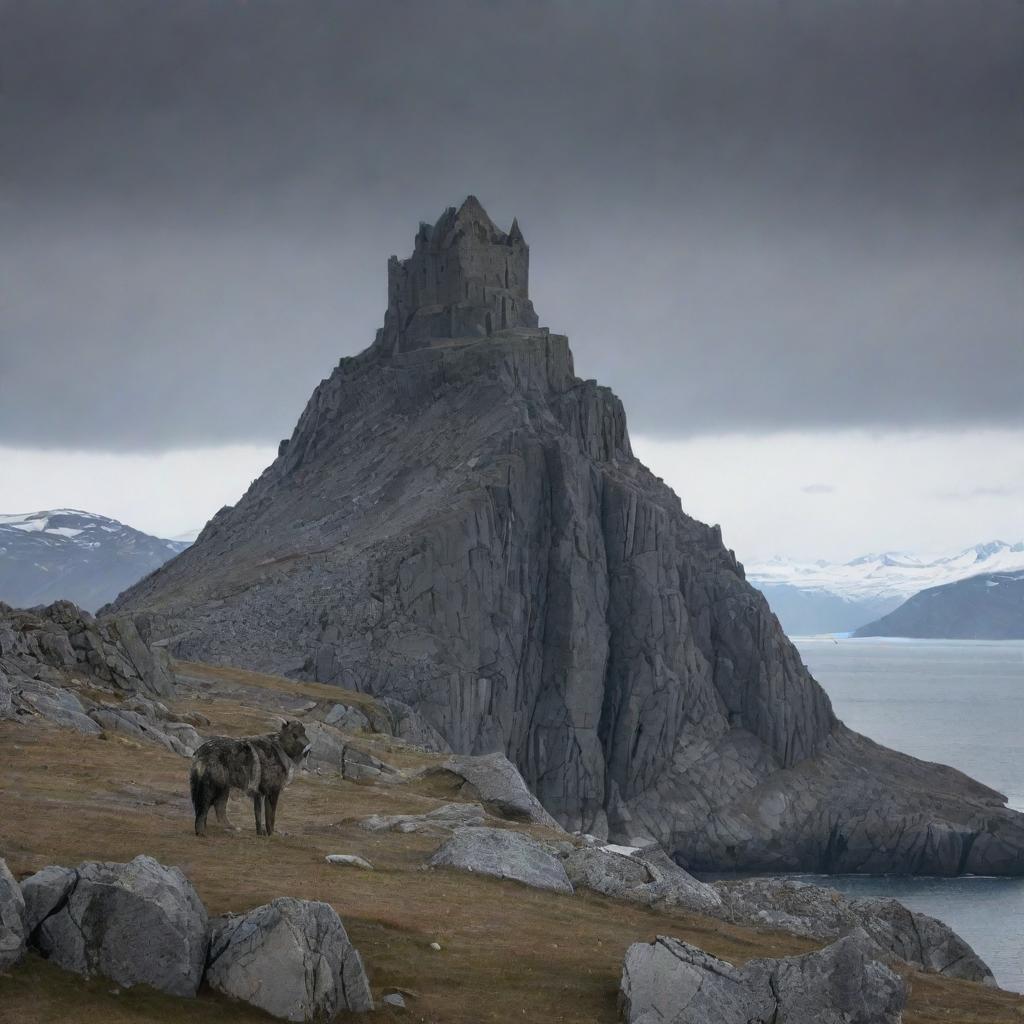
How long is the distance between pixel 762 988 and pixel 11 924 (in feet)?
45.2

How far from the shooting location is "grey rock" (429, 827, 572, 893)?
33.8m

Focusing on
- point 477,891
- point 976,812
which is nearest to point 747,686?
point 976,812

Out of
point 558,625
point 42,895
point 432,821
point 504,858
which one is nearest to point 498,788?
point 432,821

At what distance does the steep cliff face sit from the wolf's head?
106976 mm

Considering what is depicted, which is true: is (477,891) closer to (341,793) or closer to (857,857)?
(341,793)

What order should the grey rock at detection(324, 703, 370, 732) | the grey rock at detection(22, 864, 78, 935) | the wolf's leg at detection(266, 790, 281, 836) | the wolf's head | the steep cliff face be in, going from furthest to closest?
the steep cliff face → the grey rock at detection(324, 703, 370, 732) → the wolf's head → the wolf's leg at detection(266, 790, 281, 836) → the grey rock at detection(22, 864, 78, 935)

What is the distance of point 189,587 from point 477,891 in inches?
5537

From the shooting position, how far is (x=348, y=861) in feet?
107

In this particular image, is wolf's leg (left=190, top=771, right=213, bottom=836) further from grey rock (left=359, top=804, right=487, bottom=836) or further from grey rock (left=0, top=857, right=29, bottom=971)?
grey rock (left=0, top=857, right=29, bottom=971)

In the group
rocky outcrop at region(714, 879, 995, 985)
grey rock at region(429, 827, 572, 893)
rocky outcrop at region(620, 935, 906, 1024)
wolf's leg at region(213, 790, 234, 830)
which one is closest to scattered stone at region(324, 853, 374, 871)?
grey rock at region(429, 827, 572, 893)

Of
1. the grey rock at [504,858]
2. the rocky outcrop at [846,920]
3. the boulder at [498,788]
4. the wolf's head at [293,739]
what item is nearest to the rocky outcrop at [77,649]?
the boulder at [498,788]

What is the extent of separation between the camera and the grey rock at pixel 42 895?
22.9 meters

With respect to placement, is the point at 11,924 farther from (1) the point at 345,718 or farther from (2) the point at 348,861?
(1) the point at 345,718

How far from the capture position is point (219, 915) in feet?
81.7
